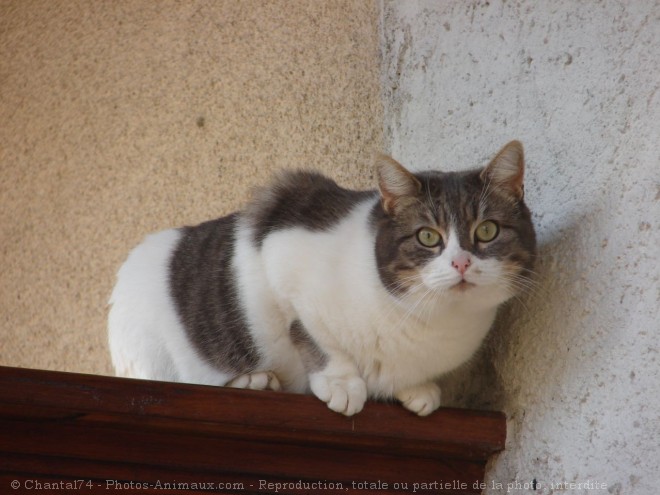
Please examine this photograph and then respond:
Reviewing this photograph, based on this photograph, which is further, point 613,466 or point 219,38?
point 219,38

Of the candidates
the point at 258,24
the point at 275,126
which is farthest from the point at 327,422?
the point at 258,24

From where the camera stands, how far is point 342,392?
1.22 metres

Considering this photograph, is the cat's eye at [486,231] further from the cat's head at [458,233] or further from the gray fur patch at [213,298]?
the gray fur patch at [213,298]

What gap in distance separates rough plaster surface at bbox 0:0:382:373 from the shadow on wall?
2.03ft

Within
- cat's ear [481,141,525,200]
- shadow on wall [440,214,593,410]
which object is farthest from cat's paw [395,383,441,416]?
cat's ear [481,141,525,200]

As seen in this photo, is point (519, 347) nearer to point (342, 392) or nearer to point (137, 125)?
point (342, 392)

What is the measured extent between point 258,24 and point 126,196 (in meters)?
0.58

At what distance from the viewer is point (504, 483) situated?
127 cm

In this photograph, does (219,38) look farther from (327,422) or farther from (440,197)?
(327,422)

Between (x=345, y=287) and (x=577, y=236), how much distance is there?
1.24 feet

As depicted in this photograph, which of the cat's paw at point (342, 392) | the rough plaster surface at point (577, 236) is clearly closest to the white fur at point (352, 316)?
the cat's paw at point (342, 392)

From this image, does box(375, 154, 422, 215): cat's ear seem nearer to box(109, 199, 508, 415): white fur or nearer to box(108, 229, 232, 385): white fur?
box(109, 199, 508, 415): white fur

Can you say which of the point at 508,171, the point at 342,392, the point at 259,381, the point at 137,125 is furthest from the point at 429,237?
the point at 137,125

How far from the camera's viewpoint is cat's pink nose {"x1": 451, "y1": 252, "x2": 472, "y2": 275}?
116cm
